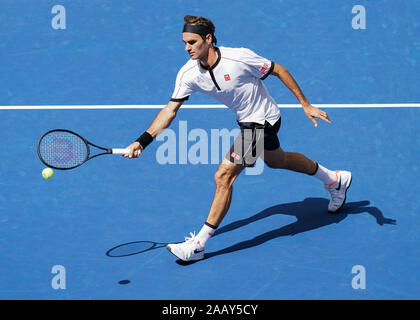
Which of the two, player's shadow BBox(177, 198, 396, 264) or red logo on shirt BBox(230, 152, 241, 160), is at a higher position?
red logo on shirt BBox(230, 152, 241, 160)

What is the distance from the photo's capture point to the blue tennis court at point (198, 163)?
7391 millimetres

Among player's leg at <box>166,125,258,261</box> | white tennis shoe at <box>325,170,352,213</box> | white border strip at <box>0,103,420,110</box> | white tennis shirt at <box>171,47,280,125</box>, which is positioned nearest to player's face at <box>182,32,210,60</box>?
white tennis shirt at <box>171,47,280,125</box>

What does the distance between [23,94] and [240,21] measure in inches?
121

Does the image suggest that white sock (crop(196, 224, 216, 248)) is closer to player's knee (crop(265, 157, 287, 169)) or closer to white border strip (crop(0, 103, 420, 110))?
player's knee (crop(265, 157, 287, 169))

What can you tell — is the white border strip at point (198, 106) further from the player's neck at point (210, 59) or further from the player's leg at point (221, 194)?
the player's neck at point (210, 59)

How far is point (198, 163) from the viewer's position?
933cm

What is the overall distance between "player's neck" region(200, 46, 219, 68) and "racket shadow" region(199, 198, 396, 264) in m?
1.76

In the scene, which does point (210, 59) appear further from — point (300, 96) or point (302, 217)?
point (302, 217)

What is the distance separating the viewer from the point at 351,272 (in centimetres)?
733

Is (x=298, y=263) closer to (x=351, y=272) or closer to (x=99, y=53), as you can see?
(x=351, y=272)

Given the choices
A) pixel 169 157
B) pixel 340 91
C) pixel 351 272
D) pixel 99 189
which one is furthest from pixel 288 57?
pixel 351 272

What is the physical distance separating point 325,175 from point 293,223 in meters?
0.58

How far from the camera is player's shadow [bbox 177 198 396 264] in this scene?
8039mm

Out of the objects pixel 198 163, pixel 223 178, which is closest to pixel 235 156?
pixel 223 178
